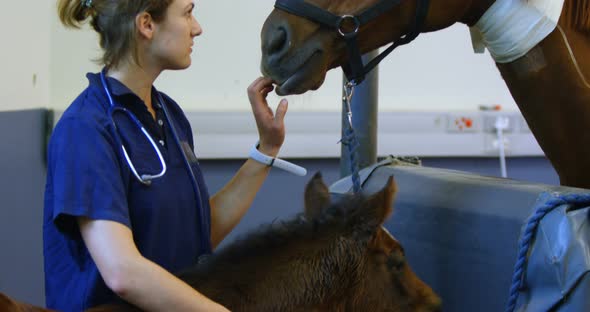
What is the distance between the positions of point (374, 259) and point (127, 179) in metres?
0.37

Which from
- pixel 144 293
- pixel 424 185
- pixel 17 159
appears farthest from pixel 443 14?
pixel 17 159

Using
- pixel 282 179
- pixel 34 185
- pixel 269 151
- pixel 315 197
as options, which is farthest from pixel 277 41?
pixel 282 179

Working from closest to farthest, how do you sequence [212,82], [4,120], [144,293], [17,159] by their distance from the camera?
[144,293]
[4,120]
[17,159]
[212,82]

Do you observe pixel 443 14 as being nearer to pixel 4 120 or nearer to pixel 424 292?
pixel 424 292

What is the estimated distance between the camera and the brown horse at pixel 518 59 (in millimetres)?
1349

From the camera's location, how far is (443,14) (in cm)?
141

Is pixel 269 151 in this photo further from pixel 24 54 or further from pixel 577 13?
pixel 24 54

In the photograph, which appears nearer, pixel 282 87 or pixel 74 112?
pixel 74 112

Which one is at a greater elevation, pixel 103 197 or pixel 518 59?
pixel 518 59

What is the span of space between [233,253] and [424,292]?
1.00 feet

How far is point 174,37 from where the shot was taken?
1.20 meters

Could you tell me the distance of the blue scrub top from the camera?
3.33 feet

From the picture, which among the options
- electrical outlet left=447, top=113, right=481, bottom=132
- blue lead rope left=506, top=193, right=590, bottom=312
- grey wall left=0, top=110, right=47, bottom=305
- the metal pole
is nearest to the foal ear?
blue lead rope left=506, top=193, right=590, bottom=312

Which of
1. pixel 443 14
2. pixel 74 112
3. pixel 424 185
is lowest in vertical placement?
pixel 424 185
